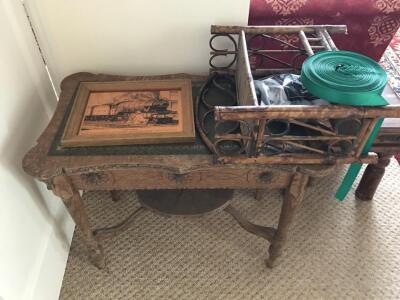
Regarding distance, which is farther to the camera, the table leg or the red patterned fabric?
the table leg

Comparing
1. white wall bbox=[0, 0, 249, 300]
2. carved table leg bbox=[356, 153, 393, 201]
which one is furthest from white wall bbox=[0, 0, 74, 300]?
carved table leg bbox=[356, 153, 393, 201]

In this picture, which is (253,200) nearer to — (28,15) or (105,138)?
(105,138)

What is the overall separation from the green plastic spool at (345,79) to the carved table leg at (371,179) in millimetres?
434

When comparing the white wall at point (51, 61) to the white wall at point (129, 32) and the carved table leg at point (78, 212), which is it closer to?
the white wall at point (129, 32)

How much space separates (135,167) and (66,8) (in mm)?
479

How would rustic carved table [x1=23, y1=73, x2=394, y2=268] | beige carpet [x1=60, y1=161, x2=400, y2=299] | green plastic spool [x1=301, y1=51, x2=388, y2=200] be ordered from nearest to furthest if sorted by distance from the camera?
green plastic spool [x1=301, y1=51, x2=388, y2=200], rustic carved table [x1=23, y1=73, x2=394, y2=268], beige carpet [x1=60, y1=161, x2=400, y2=299]

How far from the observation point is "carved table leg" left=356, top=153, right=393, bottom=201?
1.14 m

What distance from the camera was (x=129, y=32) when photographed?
3.21 feet

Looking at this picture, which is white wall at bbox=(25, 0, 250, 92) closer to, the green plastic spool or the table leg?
the green plastic spool

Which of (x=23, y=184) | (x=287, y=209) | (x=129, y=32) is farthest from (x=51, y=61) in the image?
(x=287, y=209)

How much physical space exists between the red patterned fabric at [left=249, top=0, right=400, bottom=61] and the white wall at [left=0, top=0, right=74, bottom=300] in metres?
0.64

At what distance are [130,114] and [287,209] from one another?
1.52 feet

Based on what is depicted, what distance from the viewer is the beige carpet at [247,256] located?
1068mm

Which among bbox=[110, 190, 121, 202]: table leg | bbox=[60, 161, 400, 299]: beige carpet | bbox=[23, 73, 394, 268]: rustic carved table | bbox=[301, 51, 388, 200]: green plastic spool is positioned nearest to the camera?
bbox=[301, 51, 388, 200]: green plastic spool
